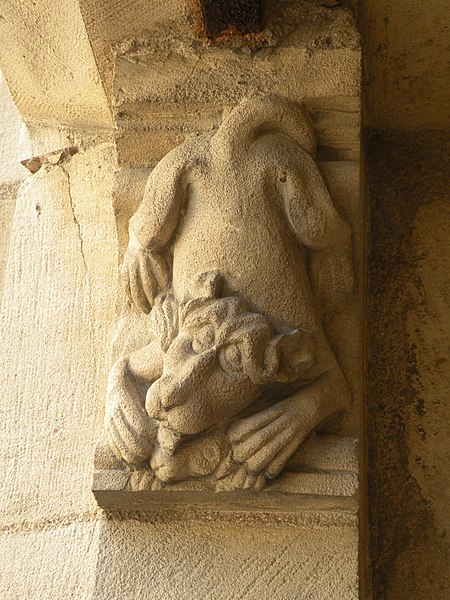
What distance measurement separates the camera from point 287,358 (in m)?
1.65

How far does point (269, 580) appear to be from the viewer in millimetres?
1682

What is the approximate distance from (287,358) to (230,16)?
664 mm

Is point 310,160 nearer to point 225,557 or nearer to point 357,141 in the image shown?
point 357,141

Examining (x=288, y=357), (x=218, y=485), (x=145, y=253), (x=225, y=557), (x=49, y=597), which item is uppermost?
(x=145, y=253)

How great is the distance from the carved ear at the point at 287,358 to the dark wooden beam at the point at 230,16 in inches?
24.1

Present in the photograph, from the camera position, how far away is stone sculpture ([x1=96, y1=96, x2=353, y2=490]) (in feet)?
5.26

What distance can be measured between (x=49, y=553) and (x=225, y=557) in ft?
1.29

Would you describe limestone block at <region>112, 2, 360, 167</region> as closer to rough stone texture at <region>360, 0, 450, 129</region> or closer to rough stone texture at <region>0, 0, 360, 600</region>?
rough stone texture at <region>0, 0, 360, 600</region>

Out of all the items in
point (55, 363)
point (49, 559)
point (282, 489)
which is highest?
point (55, 363)

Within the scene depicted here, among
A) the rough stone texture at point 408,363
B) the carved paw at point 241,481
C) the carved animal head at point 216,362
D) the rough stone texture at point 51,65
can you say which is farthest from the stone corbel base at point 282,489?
the rough stone texture at point 51,65

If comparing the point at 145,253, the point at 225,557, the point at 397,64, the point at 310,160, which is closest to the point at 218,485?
the point at 225,557

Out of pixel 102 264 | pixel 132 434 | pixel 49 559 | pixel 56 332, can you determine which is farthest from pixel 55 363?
pixel 132 434

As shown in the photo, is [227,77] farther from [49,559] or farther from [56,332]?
[49,559]

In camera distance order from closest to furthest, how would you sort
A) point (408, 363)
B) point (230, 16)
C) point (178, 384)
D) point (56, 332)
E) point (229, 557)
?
1. point (178, 384)
2. point (229, 557)
3. point (230, 16)
4. point (408, 363)
5. point (56, 332)
